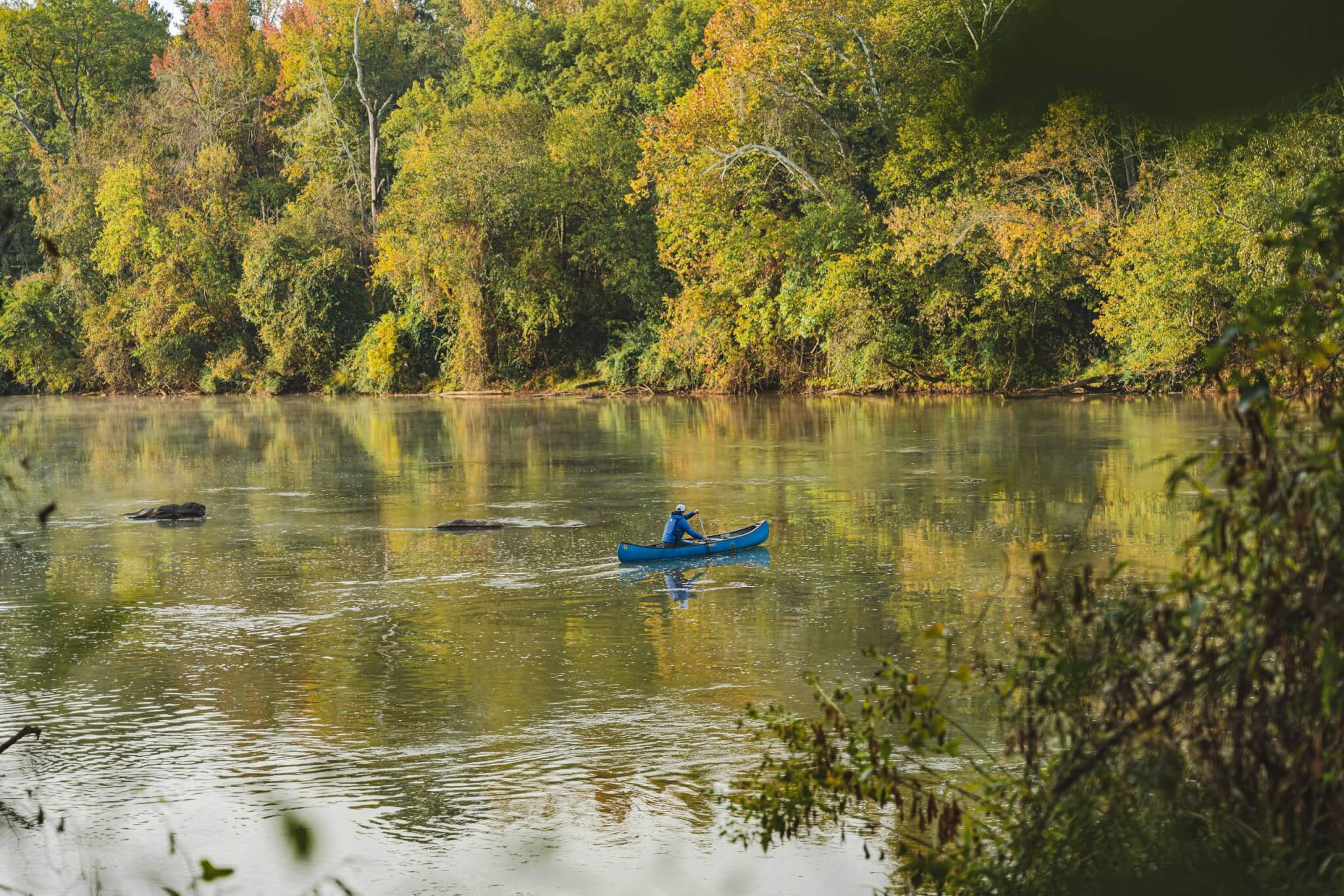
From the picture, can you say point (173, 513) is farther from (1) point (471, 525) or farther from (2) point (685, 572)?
(2) point (685, 572)

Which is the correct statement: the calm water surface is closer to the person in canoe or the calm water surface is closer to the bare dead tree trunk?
the person in canoe

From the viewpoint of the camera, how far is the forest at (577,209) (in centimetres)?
4094

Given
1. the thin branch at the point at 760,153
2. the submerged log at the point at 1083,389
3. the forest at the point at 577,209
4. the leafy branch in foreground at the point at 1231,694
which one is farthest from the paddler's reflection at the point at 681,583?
the thin branch at the point at 760,153

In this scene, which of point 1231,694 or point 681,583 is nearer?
point 1231,694

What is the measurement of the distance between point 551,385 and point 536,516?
3415 centimetres

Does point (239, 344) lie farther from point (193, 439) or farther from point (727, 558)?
point (727, 558)

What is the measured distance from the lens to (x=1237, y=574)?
471cm

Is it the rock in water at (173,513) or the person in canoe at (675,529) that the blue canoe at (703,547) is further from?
the rock in water at (173,513)

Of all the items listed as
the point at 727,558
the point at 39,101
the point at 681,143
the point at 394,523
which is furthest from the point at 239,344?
the point at 727,558

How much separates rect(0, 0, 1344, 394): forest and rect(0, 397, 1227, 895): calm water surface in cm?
774

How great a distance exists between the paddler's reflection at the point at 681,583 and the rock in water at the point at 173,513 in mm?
8834

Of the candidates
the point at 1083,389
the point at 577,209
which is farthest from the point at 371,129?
the point at 1083,389

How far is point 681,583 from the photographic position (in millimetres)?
16188

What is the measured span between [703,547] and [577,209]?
38221mm
